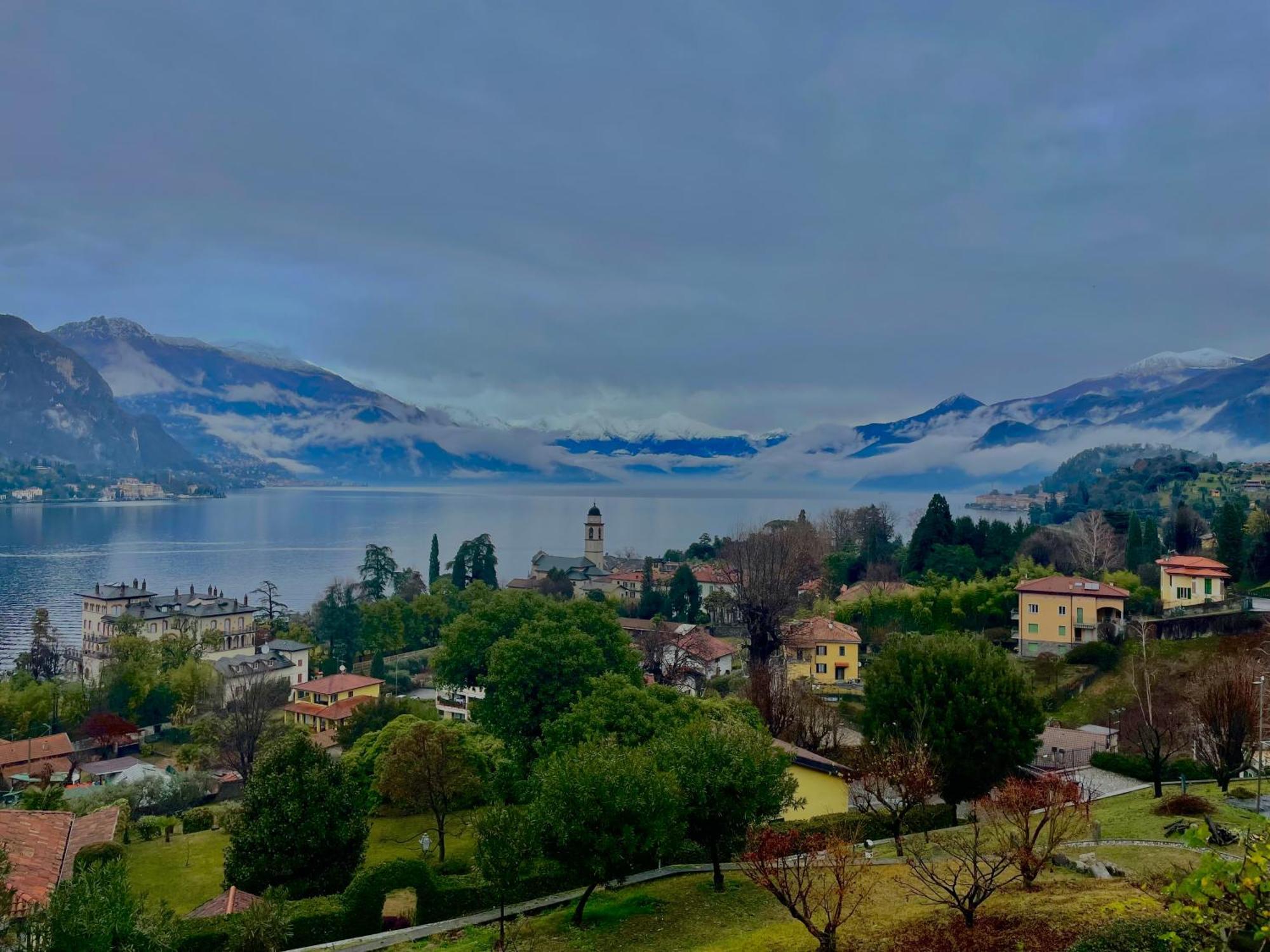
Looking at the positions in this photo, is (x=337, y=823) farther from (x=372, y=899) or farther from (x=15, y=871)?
(x=15, y=871)

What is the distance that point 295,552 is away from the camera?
124 metres

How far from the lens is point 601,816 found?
13.0 meters

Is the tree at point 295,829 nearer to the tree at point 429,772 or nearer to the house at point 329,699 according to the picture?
the tree at point 429,772

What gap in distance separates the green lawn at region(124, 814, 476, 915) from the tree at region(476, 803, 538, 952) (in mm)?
5489

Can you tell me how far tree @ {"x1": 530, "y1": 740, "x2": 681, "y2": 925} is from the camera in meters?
12.9

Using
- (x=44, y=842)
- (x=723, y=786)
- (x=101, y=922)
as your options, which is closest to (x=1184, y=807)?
(x=723, y=786)

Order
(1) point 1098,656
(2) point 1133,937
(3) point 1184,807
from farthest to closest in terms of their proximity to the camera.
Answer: (1) point 1098,656 → (3) point 1184,807 → (2) point 1133,937

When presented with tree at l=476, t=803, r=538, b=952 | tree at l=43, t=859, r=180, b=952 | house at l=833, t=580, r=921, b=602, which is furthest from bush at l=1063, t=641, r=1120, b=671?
tree at l=43, t=859, r=180, b=952

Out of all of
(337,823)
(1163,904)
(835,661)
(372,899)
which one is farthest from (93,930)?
(835,661)

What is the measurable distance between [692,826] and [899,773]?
3.93m

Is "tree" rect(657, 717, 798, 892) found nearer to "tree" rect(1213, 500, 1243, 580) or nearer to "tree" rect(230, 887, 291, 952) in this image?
"tree" rect(230, 887, 291, 952)

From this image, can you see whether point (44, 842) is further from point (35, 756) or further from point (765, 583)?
point (765, 583)

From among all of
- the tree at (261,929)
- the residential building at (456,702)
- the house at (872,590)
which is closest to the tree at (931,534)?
the house at (872,590)

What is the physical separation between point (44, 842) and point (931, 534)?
162 feet
